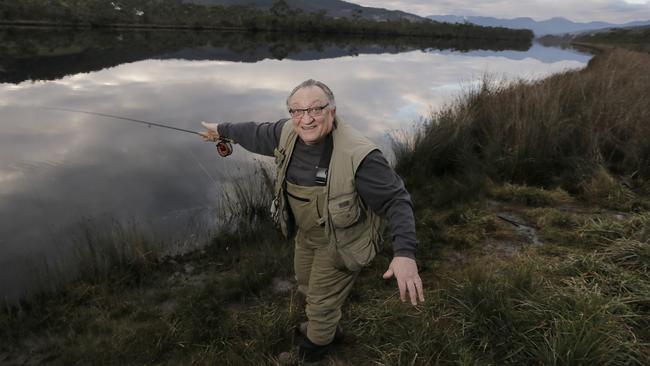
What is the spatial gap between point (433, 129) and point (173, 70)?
20.5 m

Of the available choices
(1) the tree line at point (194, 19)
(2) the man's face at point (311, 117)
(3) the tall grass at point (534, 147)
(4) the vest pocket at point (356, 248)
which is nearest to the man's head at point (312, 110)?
(2) the man's face at point (311, 117)

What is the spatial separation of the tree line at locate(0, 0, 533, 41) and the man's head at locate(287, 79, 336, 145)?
71.1 m

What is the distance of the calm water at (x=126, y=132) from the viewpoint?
6315 millimetres

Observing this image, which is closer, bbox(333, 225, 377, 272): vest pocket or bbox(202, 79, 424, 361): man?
bbox(202, 79, 424, 361): man

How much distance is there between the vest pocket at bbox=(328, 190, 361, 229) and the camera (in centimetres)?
224

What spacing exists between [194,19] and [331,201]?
84.6 m

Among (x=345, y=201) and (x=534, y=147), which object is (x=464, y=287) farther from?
(x=534, y=147)

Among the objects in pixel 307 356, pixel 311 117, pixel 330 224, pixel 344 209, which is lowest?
pixel 307 356

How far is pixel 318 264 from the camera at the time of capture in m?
2.65

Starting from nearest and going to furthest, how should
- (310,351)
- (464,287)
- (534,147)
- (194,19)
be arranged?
(310,351)
(464,287)
(534,147)
(194,19)

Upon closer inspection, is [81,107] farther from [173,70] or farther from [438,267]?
[438,267]

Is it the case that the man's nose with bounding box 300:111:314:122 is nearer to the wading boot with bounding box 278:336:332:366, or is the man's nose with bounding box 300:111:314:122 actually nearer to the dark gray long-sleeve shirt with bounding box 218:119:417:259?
the dark gray long-sleeve shirt with bounding box 218:119:417:259

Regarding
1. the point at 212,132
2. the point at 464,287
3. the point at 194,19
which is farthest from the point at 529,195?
the point at 194,19

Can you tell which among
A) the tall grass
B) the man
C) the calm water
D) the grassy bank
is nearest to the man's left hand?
the man
